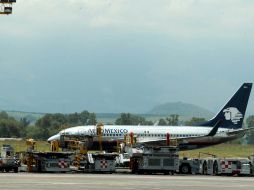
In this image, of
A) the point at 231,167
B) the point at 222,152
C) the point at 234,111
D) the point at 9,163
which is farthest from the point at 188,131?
the point at 222,152

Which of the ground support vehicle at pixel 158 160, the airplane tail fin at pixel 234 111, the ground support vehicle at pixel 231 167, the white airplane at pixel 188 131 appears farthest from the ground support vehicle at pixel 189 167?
the airplane tail fin at pixel 234 111

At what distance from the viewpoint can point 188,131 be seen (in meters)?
96.6

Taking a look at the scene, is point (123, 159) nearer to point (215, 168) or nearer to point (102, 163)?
point (102, 163)

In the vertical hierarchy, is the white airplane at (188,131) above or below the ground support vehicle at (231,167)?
above

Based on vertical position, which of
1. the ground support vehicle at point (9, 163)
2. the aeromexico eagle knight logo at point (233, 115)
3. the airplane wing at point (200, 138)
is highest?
the aeromexico eagle knight logo at point (233, 115)

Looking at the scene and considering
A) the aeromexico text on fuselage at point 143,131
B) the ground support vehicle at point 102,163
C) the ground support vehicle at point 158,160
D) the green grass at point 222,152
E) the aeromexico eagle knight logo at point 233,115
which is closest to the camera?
the ground support vehicle at point 158,160

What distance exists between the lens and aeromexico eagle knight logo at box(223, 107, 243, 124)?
10250cm

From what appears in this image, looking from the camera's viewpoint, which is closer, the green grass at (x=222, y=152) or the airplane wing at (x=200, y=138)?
the airplane wing at (x=200, y=138)

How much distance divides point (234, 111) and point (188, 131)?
29.5 ft

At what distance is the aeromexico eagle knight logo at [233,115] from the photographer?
102 meters

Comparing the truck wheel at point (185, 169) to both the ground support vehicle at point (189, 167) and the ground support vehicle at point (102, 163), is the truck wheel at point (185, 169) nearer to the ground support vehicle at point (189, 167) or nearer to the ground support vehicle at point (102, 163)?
the ground support vehicle at point (189, 167)

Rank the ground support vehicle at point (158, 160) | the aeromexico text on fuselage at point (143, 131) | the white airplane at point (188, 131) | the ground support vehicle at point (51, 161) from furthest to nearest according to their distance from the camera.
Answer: the aeromexico text on fuselage at point (143, 131)
the white airplane at point (188, 131)
the ground support vehicle at point (158, 160)
the ground support vehicle at point (51, 161)

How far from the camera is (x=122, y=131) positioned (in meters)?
92.7

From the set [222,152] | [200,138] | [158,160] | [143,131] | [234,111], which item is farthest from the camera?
[222,152]
